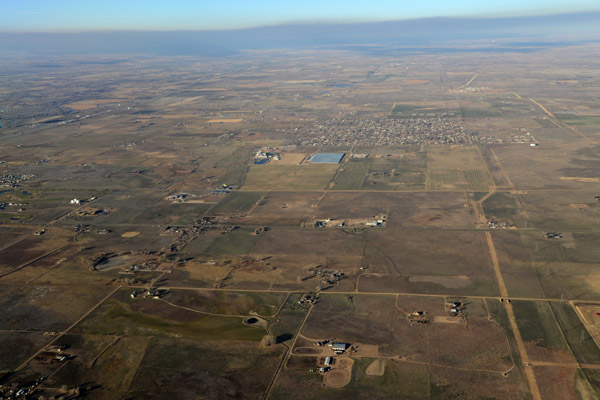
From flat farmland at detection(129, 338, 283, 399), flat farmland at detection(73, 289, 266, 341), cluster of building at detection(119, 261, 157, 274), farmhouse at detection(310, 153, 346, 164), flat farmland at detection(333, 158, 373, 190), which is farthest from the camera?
farmhouse at detection(310, 153, 346, 164)

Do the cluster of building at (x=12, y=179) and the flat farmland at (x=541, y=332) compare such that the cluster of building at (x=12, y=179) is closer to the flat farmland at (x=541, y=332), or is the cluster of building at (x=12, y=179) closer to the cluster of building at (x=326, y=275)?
the cluster of building at (x=326, y=275)

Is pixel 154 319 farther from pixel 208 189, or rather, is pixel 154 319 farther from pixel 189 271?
pixel 208 189

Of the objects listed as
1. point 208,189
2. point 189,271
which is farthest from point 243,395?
point 208,189

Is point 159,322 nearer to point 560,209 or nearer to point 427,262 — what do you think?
point 427,262

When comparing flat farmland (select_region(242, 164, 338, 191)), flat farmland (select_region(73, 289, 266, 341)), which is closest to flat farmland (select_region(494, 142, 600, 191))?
Result: flat farmland (select_region(242, 164, 338, 191))

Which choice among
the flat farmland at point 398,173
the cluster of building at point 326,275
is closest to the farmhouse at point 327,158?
the flat farmland at point 398,173

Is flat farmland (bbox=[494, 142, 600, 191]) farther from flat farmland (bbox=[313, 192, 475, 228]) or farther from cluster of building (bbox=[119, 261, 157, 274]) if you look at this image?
cluster of building (bbox=[119, 261, 157, 274])
